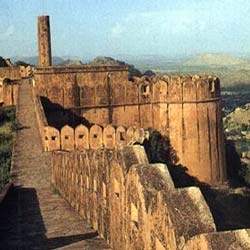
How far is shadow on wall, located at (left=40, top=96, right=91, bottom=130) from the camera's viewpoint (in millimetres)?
19812

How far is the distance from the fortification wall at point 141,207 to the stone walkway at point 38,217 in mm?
209

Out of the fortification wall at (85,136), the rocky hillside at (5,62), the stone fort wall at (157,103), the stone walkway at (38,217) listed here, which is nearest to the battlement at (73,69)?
the stone fort wall at (157,103)

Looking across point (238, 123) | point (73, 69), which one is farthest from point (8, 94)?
point (238, 123)

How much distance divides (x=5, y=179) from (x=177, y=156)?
10303mm

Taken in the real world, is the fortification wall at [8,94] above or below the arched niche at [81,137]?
above

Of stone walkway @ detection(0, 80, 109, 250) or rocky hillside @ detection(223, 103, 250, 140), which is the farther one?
rocky hillside @ detection(223, 103, 250, 140)

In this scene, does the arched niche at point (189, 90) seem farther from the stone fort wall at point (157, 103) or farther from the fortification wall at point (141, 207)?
the fortification wall at point (141, 207)

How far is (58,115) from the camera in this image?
66.2ft

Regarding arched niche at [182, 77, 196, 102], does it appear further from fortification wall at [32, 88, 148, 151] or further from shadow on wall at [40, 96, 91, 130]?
fortification wall at [32, 88, 148, 151]

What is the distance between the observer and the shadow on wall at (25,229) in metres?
5.53

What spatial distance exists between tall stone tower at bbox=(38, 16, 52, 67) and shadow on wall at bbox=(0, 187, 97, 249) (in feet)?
56.4

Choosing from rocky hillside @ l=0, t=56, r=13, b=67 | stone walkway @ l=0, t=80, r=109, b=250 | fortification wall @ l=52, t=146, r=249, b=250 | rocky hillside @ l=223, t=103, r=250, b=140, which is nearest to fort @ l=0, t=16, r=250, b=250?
fortification wall @ l=52, t=146, r=249, b=250

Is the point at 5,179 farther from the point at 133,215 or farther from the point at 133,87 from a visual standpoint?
the point at 133,87

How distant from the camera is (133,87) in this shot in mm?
21203
